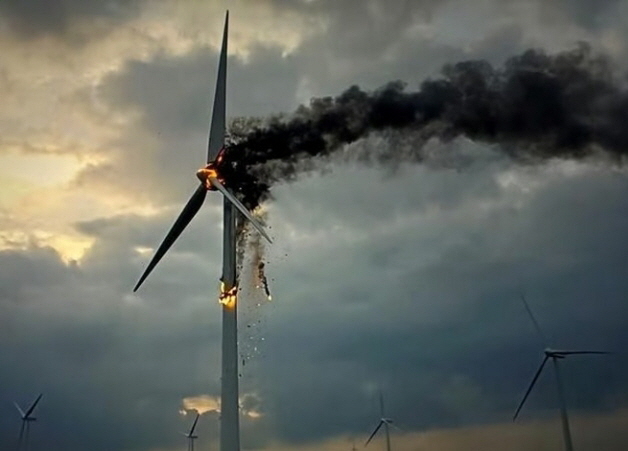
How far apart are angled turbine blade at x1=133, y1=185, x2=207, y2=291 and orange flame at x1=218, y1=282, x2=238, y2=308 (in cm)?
1145

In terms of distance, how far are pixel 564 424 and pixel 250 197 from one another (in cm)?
4477

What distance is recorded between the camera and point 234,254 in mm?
78875

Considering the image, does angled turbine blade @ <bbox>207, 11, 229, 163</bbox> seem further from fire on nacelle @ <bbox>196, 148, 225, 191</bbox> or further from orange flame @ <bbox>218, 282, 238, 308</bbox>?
orange flame @ <bbox>218, 282, 238, 308</bbox>

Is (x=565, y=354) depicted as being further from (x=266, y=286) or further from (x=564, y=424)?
(x=266, y=286)

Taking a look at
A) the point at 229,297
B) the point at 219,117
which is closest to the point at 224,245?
the point at 229,297

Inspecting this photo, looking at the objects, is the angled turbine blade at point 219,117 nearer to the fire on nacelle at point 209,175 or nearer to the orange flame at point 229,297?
the fire on nacelle at point 209,175

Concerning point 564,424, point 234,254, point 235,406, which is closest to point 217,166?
point 234,254

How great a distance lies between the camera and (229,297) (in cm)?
7669

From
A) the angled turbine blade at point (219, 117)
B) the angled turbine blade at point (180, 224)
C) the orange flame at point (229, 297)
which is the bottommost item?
the orange flame at point (229, 297)

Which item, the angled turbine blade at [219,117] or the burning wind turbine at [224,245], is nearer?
the burning wind turbine at [224,245]

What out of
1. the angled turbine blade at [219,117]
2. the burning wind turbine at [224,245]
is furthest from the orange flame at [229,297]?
the angled turbine blade at [219,117]

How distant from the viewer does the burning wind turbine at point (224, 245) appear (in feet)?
245

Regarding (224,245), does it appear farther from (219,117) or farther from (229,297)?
(219,117)

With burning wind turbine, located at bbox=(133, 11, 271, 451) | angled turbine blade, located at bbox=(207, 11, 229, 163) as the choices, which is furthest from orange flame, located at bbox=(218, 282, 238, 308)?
angled turbine blade, located at bbox=(207, 11, 229, 163)
